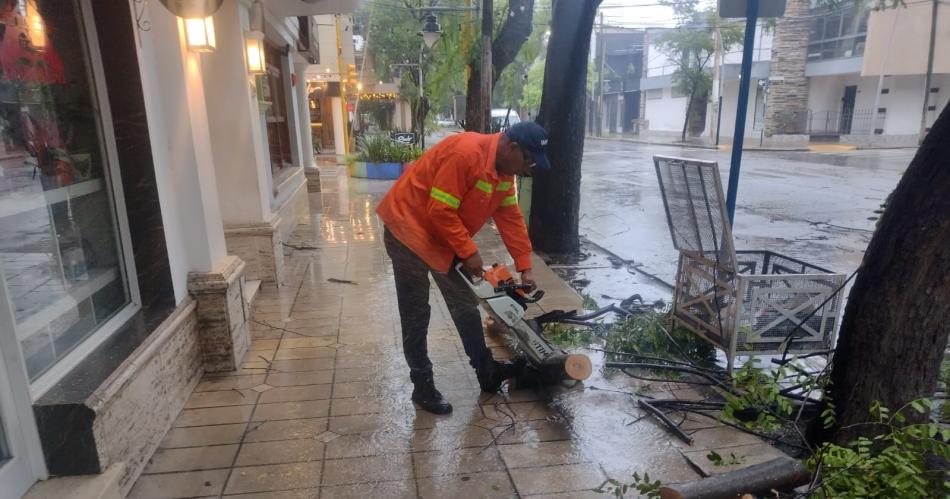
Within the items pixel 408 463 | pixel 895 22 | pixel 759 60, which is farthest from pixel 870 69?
pixel 408 463

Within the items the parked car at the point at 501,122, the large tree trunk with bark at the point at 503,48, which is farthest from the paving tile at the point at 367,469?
the large tree trunk with bark at the point at 503,48

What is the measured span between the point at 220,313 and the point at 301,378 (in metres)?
0.65

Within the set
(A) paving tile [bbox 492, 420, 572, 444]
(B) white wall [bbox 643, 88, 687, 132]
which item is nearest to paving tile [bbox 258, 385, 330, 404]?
(A) paving tile [bbox 492, 420, 572, 444]

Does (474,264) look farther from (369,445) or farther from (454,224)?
(369,445)

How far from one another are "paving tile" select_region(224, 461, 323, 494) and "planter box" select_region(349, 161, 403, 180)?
1330 centimetres

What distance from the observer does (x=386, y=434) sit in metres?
3.19

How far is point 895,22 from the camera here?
2292 centimetres

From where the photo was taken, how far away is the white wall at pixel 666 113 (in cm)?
3494

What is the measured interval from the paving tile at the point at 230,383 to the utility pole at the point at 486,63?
21.6 feet

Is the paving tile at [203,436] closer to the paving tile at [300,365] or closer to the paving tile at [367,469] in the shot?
the paving tile at [367,469]

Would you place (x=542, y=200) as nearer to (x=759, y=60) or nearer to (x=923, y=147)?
(x=923, y=147)

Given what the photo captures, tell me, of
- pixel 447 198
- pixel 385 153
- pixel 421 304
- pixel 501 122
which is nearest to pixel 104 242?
pixel 421 304

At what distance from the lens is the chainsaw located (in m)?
3.30

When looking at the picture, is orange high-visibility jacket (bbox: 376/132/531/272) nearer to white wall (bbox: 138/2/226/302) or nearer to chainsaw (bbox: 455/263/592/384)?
chainsaw (bbox: 455/263/592/384)
